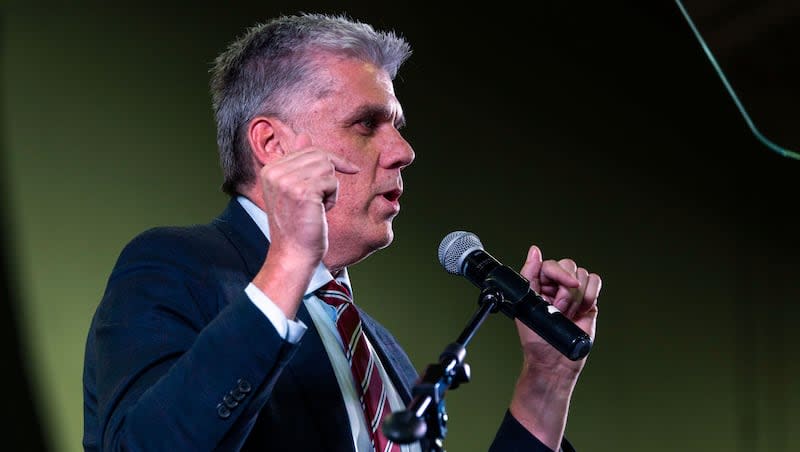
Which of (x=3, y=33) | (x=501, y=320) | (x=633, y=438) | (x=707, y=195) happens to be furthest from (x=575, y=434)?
(x=3, y=33)

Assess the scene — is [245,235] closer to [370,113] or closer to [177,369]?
[370,113]

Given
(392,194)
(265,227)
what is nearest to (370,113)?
(392,194)

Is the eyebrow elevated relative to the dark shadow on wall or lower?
elevated

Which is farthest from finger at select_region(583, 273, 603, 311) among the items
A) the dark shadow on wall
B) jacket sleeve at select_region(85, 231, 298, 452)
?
the dark shadow on wall

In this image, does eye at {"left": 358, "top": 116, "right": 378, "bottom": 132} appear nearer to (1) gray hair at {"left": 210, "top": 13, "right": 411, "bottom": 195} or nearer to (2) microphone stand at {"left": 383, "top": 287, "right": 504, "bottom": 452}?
(1) gray hair at {"left": 210, "top": 13, "right": 411, "bottom": 195}

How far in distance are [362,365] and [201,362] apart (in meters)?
0.43

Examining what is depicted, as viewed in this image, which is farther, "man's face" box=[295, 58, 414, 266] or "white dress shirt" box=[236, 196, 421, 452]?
"man's face" box=[295, 58, 414, 266]

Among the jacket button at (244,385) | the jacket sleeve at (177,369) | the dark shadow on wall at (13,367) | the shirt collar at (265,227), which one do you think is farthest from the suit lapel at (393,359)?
the dark shadow on wall at (13,367)

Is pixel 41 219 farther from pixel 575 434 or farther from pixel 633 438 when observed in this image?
pixel 633 438

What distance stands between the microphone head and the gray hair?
0.37 meters

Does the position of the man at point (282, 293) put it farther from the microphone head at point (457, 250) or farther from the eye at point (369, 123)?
the microphone head at point (457, 250)

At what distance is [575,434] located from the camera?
111 inches

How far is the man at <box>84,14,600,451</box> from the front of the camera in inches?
42.0

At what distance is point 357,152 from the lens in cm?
160
